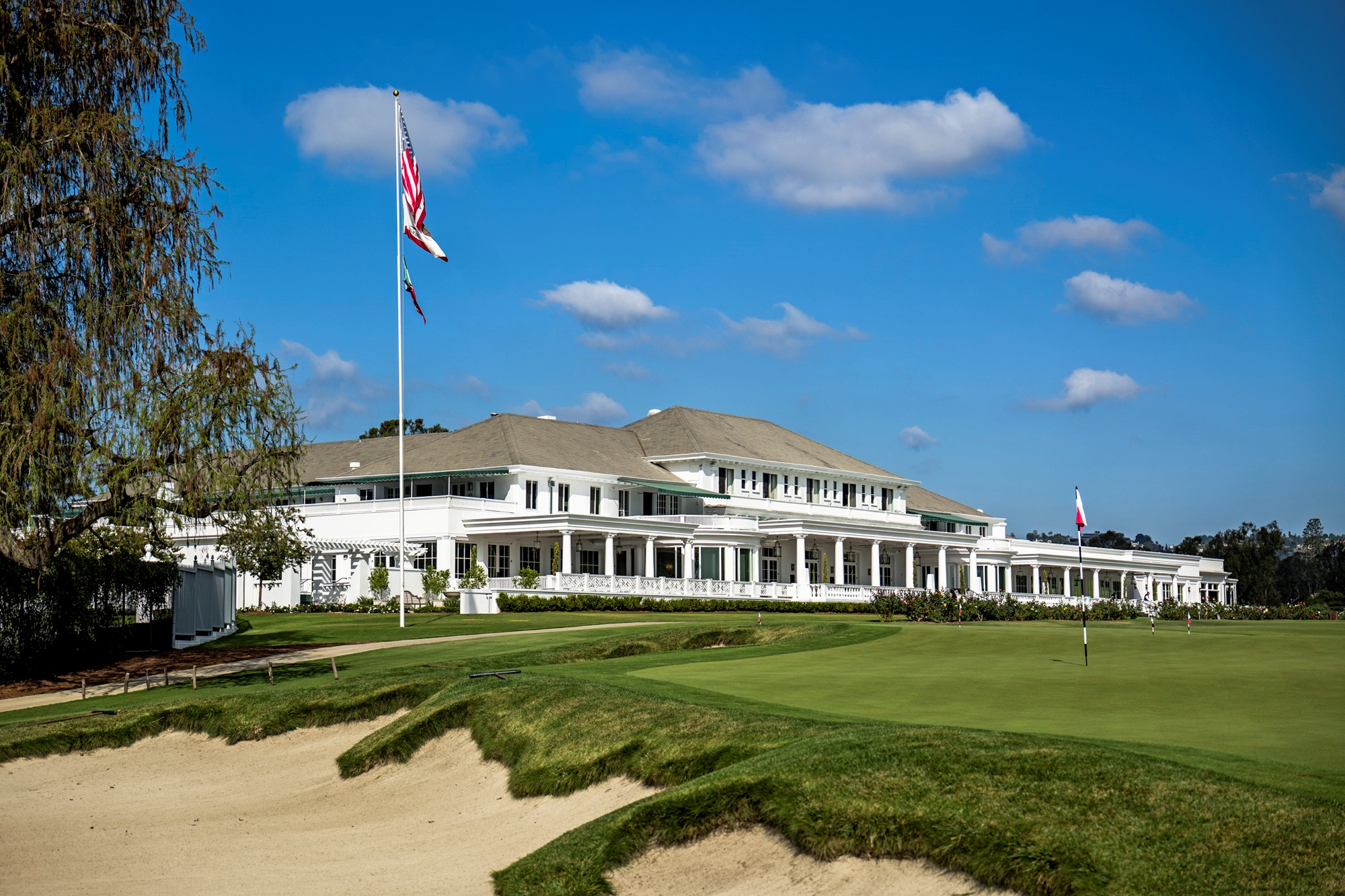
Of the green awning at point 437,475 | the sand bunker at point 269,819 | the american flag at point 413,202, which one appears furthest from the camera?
the green awning at point 437,475

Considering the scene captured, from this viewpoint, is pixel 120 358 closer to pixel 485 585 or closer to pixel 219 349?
pixel 219 349

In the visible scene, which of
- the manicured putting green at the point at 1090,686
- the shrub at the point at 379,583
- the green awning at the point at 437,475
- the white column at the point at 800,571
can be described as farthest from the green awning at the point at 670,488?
the manicured putting green at the point at 1090,686

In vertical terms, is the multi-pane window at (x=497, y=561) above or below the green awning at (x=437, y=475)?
below

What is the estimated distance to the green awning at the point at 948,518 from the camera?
82125 millimetres

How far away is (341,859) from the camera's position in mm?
11984

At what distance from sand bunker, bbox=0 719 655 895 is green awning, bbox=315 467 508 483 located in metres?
40.8

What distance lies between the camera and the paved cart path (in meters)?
23.3

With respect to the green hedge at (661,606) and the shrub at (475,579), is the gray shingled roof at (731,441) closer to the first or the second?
the green hedge at (661,606)

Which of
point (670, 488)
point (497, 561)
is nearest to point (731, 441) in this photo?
point (670, 488)

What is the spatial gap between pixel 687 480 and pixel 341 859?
5689cm

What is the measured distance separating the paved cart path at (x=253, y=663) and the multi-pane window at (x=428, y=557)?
760 inches

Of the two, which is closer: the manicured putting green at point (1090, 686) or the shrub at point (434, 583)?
the manicured putting green at point (1090, 686)

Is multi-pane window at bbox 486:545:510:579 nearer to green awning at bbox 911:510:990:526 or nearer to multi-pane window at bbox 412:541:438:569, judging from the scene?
multi-pane window at bbox 412:541:438:569

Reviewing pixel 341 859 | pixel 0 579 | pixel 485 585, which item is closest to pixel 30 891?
pixel 341 859
